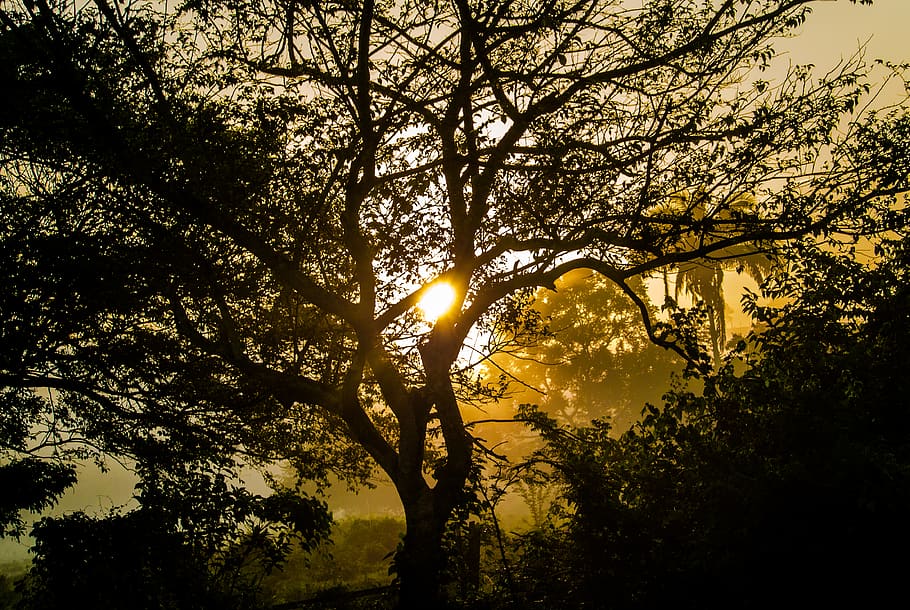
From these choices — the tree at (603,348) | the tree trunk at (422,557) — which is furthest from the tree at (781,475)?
the tree at (603,348)

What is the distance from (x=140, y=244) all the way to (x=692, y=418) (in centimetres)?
798

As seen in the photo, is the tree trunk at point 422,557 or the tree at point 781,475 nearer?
the tree at point 781,475

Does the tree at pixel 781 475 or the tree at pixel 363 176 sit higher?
the tree at pixel 363 176

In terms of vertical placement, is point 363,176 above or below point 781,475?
above

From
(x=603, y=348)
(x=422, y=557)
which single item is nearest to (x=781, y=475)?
(x=422, y=557)

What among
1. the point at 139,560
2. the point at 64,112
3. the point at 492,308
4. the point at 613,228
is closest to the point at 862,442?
the point at 613,228

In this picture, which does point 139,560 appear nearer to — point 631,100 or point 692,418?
point 692,418

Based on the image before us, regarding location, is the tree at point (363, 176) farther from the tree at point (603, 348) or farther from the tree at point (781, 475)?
the tree at point (603, 348)

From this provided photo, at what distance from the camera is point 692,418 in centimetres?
661

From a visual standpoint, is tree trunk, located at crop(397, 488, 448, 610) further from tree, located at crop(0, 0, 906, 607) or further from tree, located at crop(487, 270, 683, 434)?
tree, located at crop(487, 270, 683, 434)

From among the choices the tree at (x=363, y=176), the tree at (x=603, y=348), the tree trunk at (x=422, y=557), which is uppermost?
the tree at (x=603, y=348)

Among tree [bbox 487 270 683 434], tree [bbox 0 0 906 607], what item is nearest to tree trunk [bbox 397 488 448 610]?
tree [bbox 0 0 906 607]

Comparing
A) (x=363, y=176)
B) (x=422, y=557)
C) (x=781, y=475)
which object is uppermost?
(x=363, y=176)

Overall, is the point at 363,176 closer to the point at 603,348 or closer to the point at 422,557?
the point at 422,557
